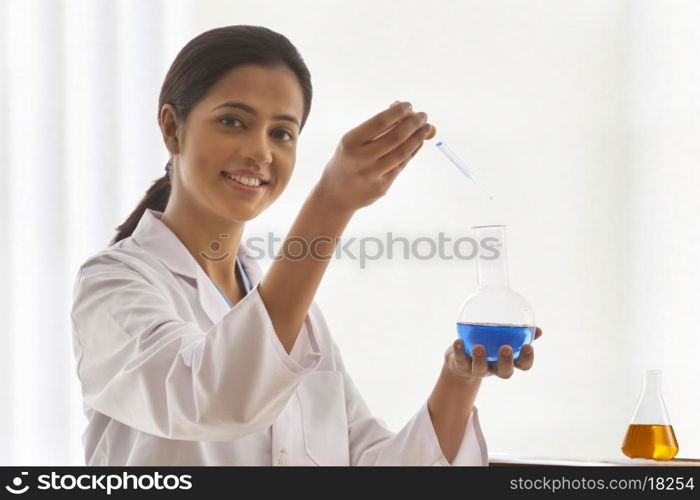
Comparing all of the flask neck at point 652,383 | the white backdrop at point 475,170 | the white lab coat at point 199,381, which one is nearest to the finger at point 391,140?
the white lab coat at point 199,381

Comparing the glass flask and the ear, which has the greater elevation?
the ear

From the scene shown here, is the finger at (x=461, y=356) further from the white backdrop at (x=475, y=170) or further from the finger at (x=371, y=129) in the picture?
the white backdrop at (x=475, y=170)

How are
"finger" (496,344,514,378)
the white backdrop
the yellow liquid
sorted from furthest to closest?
the white backdrop → the yellow liquid → "finger" (496,344,514,378)

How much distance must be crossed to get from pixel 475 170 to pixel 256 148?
1170 mm

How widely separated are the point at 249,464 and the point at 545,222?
1.35 m

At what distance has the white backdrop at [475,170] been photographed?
2.26 meters

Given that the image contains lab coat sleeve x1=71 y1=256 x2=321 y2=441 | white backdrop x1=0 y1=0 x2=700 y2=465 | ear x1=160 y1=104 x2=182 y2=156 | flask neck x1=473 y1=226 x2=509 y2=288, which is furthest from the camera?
white backdrop x1=0 y1=0 x2=700 y2=465

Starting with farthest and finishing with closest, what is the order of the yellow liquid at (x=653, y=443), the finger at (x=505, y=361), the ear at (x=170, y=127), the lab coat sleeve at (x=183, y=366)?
1. the yellow liquid at (x=653, y=443)
2. the ear at (x=170, y=127)
3. the finger at (x=505, y=361)
4. the lab coat sleeve at (x=183, y=366)

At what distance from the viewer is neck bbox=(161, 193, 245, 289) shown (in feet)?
4.52

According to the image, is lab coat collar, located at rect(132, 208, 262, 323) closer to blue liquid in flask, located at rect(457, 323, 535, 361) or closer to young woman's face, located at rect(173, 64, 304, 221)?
young woman's face, located at rect(173, 64, 304, 221)

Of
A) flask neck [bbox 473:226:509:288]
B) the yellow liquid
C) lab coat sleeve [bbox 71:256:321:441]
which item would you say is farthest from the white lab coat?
the yellow liquid

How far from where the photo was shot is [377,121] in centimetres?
89
